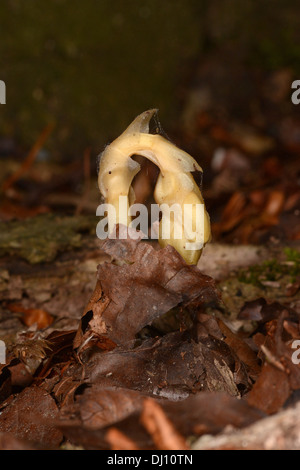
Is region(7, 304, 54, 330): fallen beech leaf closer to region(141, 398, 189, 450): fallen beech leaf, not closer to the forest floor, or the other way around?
the forest floor

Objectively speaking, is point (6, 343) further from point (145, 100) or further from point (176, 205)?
point (145, 100)


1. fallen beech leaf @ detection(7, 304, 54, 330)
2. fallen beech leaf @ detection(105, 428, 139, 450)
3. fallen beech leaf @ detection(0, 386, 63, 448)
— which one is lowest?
fallen beech leaf @ detection(0, 386, 63, 448)

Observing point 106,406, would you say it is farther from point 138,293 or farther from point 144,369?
point 138,293

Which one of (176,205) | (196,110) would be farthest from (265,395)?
(196,110)

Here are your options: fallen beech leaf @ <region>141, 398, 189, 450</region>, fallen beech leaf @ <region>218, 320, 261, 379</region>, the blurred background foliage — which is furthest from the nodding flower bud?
the blurred background foliage

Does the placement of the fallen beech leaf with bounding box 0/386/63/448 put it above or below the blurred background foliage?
below

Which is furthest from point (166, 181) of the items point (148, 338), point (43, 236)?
point (43, 236)
